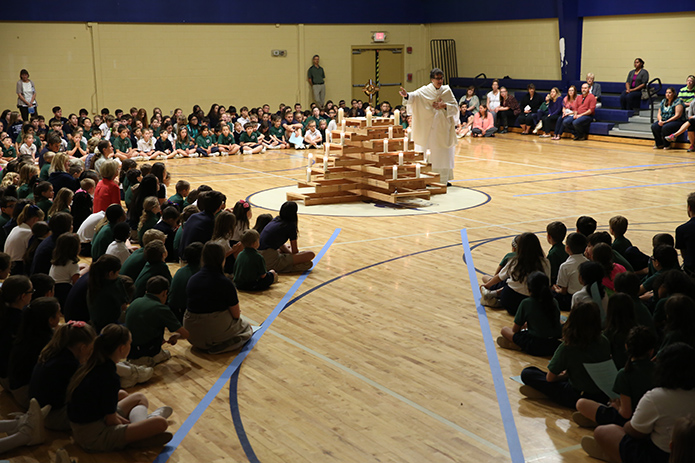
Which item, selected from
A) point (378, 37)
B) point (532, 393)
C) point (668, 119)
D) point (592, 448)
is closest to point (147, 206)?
point (532, 393)

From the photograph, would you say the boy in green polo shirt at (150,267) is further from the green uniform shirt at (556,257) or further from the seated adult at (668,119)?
the seated adult at (668,119)

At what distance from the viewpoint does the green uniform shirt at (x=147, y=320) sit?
5.39 m

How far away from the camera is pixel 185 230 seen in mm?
7559

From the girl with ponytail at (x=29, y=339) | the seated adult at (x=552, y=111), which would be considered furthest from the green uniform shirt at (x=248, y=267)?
the seated adult at (x=552, y=111)

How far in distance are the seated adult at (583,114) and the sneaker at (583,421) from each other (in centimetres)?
1700

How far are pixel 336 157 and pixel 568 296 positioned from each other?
238 inches

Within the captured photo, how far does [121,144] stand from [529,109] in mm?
11976

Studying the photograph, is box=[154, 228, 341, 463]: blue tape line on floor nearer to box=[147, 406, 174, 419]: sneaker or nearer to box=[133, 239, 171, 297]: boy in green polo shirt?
box=[147, 406, 174, 419]: sneaker

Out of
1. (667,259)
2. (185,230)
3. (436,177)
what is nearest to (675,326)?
(667,259)

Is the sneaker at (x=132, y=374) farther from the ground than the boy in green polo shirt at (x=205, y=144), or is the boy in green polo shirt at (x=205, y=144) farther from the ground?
the boy in green polo shirt at (x=205, y=144)

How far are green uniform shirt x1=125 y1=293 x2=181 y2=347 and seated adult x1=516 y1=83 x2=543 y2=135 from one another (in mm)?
18220

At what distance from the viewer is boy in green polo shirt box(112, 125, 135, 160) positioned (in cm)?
1641

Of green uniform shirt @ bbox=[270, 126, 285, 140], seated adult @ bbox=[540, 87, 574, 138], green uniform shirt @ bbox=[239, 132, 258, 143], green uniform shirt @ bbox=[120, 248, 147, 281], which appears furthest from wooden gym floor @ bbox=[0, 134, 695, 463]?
seated adult @ bbox=[540, 87, 574, 138]

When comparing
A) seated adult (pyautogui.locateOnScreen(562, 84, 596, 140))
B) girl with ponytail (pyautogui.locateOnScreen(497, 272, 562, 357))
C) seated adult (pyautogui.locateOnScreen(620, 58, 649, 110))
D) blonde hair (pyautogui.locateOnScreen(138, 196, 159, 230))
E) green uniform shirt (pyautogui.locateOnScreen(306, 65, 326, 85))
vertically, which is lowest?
girl with ponytail (pyautogui.locateOnScreen(497, 272, 562, 357))
